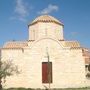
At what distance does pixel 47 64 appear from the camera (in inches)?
1369

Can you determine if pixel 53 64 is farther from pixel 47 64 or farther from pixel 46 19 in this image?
pixel 46 19

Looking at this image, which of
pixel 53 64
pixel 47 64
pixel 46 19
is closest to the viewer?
pixel 53 64

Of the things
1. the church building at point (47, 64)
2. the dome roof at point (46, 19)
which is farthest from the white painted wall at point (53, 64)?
the dome roof at point (46, 19)

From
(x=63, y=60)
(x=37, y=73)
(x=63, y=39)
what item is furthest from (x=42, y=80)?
(x=63, y=39)

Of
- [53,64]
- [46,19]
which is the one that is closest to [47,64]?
[53,64]

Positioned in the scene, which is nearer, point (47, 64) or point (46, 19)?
point (47, 64)

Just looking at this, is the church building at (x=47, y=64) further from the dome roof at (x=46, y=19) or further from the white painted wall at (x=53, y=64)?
the dome roof at (x=46, y=19)

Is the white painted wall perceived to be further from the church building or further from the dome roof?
the dome roof

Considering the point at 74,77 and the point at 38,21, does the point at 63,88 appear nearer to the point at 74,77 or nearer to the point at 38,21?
the point at 74,77

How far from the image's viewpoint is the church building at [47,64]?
34281mm

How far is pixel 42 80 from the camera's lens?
3447cm

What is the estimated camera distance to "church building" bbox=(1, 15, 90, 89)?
34281mm

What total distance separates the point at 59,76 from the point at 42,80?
7.45 feet

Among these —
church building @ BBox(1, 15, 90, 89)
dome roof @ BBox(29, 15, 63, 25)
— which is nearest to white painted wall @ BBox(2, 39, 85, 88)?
church building @ BBox(1, 15, 90, 89)
